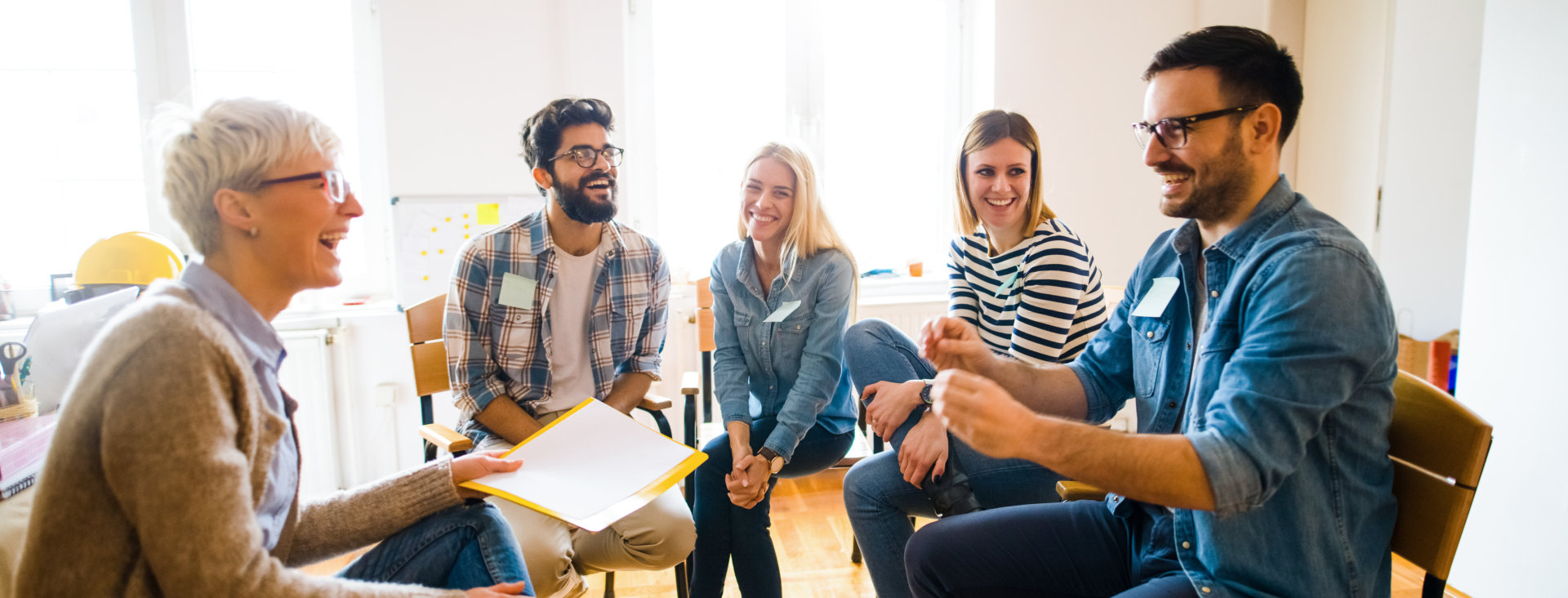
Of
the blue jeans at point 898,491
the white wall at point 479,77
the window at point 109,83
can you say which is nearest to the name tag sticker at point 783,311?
the blue jeans at point 898,491

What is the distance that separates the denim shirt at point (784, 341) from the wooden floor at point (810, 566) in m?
0.60

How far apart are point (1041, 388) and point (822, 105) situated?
2317mm

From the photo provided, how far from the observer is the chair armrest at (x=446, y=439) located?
5.69ft

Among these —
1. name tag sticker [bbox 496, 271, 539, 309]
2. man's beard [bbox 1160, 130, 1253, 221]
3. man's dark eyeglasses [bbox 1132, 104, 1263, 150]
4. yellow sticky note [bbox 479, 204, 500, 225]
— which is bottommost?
name tag sticker [bbox 496, 271, 539, 309]

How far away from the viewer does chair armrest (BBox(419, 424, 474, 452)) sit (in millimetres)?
1733

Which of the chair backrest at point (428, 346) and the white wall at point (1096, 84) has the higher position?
the white wall at point (1096, 84)

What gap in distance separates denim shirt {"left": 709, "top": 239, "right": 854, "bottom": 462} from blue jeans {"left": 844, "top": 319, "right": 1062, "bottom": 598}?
0.80 feet

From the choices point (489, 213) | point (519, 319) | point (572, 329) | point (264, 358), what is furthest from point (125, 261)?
point (264, 358)

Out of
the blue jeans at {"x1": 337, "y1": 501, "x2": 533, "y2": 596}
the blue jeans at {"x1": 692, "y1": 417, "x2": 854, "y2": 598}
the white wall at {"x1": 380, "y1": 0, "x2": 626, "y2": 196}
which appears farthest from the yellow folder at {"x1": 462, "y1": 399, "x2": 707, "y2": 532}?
the white wall at {"x1": 380, "y1": 0, "x2": 626, "y2": 196}

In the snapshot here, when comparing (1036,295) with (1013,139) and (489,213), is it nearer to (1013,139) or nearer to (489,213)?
(1013,139)

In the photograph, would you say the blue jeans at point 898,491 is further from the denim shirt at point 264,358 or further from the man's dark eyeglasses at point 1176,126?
the denim shirt at point 264,358

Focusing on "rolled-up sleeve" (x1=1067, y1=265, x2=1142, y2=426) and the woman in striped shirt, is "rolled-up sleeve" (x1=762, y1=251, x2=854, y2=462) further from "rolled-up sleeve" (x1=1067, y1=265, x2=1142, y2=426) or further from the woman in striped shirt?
"rolled-up sleeve" (x1=1067, y1=265, x2=1142, y2=426)

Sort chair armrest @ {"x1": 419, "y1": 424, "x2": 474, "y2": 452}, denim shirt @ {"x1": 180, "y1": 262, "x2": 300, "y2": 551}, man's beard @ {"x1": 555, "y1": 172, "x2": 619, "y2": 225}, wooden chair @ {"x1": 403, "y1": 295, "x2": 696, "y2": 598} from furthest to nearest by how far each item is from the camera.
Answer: wooden chair @ {"x1": 403, "y1": 295, "x2": 696, "y2": 598} → man's beard @ {"x1": 555, "y1": 172, "x2": 619, "y2": 225} → chair armrest @ {"x1": 419, "y1": 424, "x2": 474, "y2": 452} → denim shirt @ {"x1": 180, "y1": 262, "x2": 300, "y2": 551}

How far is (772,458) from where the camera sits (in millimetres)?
1889
